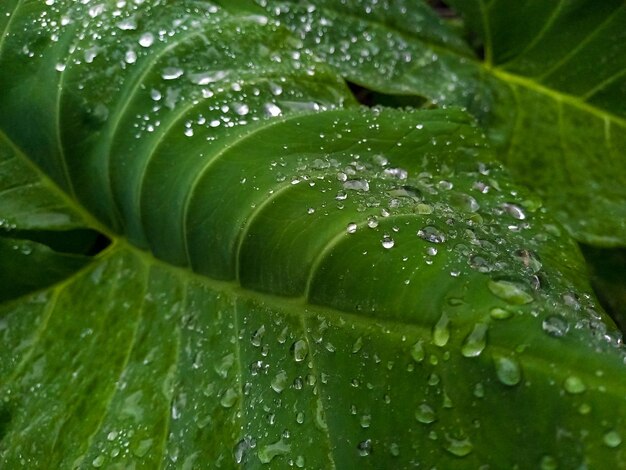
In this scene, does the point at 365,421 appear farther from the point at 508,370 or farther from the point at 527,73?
the point at 527,73

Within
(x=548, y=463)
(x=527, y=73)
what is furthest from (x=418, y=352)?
(x=527, y=73)

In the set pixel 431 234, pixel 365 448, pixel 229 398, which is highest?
pixel 431 234

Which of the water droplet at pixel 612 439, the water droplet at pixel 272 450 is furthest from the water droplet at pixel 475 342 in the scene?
the water droplet at pixel 272 450

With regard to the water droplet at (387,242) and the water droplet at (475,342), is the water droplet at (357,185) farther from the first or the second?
the water droplet at (475,342)

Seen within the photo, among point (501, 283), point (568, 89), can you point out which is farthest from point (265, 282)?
point (568, 89)

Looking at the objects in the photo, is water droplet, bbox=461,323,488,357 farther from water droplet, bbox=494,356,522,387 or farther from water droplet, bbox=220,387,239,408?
water droplet, bbox=220,387,239,408

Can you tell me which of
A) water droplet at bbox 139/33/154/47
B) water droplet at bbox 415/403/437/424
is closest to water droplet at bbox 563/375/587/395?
water droplet at bbox 415/403/437/424
